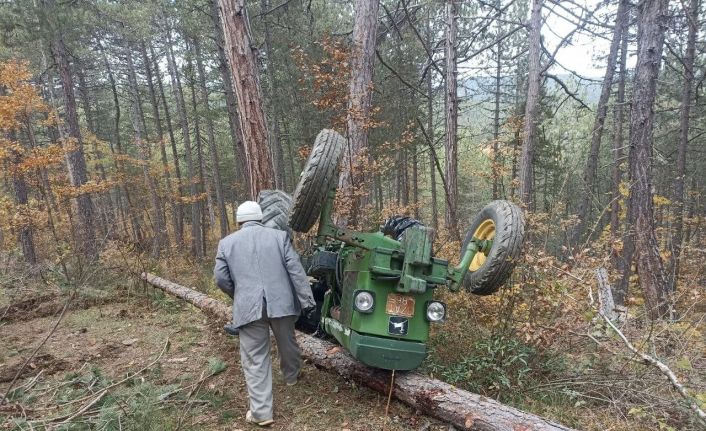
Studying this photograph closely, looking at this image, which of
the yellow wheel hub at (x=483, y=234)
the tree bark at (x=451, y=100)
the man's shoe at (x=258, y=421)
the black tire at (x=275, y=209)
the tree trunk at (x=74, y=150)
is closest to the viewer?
the man's shoe at (x=258, y=421)

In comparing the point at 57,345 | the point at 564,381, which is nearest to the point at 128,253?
the point at 57,345

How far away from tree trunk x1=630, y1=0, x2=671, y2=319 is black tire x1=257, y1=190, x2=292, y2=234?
20.9 feet

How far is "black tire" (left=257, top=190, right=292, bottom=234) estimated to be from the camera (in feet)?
16.2

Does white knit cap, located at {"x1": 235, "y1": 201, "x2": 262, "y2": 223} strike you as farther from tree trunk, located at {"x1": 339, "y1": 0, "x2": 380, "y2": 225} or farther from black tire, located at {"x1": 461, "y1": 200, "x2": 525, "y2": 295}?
tree trunk, located at {"x1": 339, "y1": 0, "x2": 380, "y2": 225}

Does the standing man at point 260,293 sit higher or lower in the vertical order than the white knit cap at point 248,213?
lower

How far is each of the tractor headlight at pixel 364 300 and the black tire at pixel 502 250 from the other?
1.05 meters

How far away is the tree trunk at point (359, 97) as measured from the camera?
736 cm

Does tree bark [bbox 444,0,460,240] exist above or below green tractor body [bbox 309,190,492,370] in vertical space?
above

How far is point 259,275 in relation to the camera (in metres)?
3.88

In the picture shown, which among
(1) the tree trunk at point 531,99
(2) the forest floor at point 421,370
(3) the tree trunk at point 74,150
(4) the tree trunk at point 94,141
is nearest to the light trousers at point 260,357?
(2) the forest floor at point 421,370

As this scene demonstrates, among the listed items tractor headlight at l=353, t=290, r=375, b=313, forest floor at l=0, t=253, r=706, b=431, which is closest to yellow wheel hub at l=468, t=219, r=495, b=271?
forest floor at l=0, t=253, r=706, b=431

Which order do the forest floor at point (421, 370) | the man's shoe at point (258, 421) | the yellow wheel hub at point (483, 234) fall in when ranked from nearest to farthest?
the forest floor at point (421, 370) < the man's shoe at point (258, 421) < the yellow wheel hub at point (483, 234)

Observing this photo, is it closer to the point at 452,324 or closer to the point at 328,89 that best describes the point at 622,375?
the point at 452,324

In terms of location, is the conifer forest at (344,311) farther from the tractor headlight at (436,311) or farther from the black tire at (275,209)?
the tractor headlight at (436,311)
